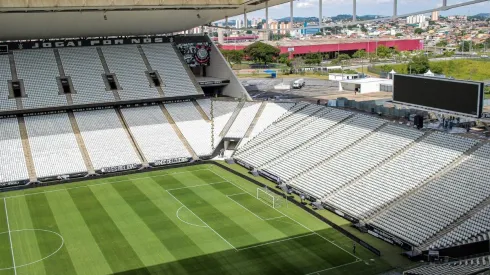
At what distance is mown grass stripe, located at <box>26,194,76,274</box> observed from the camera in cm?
2446

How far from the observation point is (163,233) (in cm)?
2812

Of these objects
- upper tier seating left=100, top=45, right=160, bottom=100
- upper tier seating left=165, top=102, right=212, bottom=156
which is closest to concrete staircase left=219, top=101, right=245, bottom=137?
upper tier seating left=165, top=102, right=212, bottom=156

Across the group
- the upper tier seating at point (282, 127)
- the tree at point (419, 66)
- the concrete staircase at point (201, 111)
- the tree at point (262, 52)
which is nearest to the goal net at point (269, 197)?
the upper tier seating at point (282, 127)

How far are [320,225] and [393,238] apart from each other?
3840 mm

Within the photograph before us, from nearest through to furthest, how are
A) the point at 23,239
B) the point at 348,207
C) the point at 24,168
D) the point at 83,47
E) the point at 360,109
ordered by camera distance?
the point at 23,239 → the point at 348,207 → the point at 24,168 → the point at 360,109 → the point at 83,47

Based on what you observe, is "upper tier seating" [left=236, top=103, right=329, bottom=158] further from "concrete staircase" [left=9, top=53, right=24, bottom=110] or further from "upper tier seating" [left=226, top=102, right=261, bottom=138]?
"concrete staircase" [left=9, top=53, right=24, bottom=110]

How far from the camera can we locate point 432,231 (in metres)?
26.1

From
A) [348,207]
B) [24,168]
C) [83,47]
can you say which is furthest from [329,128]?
[83,47]

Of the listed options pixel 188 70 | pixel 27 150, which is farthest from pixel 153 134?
pixel 188 70

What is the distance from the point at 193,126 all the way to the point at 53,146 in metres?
10.8

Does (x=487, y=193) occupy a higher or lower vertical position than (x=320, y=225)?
higher

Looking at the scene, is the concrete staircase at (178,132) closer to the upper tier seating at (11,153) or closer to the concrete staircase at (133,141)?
the concrete staircase at (133,141)

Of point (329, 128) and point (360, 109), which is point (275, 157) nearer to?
point (329, 128)

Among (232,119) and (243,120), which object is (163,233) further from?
(232,119)
